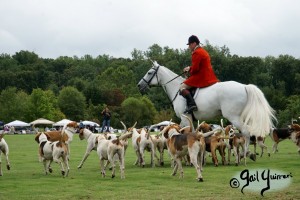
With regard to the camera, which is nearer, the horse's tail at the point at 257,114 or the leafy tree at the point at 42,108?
the horse's tail at the point at 257,114

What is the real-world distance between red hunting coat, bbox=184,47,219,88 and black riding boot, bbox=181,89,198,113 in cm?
39

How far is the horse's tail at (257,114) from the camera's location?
16.1m

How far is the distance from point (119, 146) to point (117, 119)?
73.6 meters

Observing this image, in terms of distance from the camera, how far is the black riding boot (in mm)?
16695

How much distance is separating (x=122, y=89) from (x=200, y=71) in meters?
91.9

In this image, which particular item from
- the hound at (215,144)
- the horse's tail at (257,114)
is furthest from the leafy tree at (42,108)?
the horse's tail at (257,114)

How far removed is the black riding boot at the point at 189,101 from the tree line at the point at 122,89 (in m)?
49.9

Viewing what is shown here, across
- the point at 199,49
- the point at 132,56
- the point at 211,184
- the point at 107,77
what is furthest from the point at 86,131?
the point at 132,56

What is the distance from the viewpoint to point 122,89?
109m

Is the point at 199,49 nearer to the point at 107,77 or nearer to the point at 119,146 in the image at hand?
the point at 119,146

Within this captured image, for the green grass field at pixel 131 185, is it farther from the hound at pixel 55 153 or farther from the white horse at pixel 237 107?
the white horse at pixel 237 107

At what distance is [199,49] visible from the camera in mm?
17125

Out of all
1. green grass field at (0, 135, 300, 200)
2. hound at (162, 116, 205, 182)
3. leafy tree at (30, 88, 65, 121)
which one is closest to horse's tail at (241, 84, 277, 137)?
green grass field at (0, 135, 300, 200)

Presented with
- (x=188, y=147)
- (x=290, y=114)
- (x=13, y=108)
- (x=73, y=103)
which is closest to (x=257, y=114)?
(x=188, y=147)
